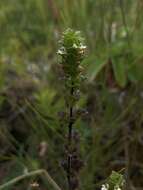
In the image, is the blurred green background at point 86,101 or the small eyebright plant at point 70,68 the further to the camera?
the blurred green background at point 86,101

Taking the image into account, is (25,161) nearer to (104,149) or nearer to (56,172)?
(56,172)

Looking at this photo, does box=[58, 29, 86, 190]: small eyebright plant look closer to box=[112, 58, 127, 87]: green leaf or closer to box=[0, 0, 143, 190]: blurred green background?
box=[0, 0, 143, 190]: blurred green background

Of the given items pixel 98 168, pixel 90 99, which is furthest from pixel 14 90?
pixel 98 168

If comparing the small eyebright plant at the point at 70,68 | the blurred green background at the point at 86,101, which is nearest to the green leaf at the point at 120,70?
the blurred green background at the point at 86,101

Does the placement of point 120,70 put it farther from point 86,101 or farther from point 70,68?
point 70,68

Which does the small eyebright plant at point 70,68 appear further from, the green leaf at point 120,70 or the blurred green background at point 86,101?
the green leaf at point 120,70

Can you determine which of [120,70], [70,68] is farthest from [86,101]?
[70,68]

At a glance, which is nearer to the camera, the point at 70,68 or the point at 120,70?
the point at 70,68

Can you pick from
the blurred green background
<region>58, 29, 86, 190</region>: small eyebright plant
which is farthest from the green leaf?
<region>58, 29, 86, 190</region>: small eyebright plant

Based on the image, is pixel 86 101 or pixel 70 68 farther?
pixel 86 101
